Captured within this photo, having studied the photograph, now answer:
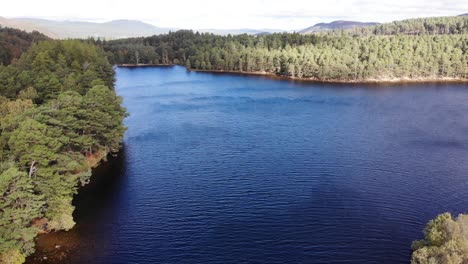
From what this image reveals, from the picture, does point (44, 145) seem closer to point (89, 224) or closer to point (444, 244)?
point (89, 224)

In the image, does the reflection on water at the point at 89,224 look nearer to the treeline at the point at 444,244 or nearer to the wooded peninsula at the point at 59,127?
the wooded peninsula at the point at 59,127

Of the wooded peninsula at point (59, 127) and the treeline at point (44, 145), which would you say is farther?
the treeline at point (44, 145)

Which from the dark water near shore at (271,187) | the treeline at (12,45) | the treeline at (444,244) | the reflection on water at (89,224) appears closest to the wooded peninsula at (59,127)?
the treeline at (444,244)

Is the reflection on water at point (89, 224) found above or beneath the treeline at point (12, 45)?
beneath

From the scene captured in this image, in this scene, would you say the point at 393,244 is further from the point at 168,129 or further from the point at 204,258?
the point at 168,129

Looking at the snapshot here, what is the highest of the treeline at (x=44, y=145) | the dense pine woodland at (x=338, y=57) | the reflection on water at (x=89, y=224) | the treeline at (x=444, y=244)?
the dense pine woodland at (x=338, y=57)

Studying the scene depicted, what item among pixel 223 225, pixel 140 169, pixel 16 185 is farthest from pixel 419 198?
pixel 16 185

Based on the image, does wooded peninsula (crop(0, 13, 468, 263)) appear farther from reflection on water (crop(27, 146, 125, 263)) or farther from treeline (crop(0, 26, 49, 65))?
reflection on water (crop(27, 146, 125, 263))

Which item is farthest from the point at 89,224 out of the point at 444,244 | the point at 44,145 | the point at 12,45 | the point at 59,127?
the point at 12,45
